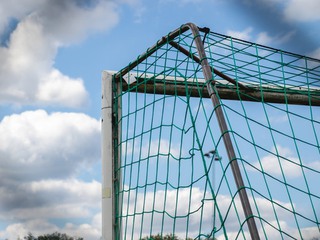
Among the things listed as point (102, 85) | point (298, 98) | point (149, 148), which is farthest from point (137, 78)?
point (298, 98)

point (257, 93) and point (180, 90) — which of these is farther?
point (257, 93)

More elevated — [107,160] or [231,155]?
[107,160]

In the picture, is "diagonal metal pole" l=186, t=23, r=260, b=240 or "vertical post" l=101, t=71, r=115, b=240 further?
"vertical post" l=101, t=71, r=115, b=240

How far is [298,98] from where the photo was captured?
4.77 m

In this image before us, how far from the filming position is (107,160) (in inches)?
158

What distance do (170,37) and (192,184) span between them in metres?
1.27

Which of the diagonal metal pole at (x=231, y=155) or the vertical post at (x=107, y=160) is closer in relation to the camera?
the diagonal metal pole at (x=231, y=155)

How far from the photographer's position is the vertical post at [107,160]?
3.86m

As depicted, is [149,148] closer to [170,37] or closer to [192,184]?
[192,184]

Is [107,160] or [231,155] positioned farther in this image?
[107,160]

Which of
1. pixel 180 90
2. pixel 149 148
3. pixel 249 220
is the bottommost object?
pixel 249 220

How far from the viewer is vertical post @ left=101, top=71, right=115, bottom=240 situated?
152 inches

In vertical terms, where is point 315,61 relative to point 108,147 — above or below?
above

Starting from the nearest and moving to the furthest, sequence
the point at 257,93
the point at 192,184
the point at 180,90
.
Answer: the point at 192,184 < the point at 180,90 < the point at 257,93
